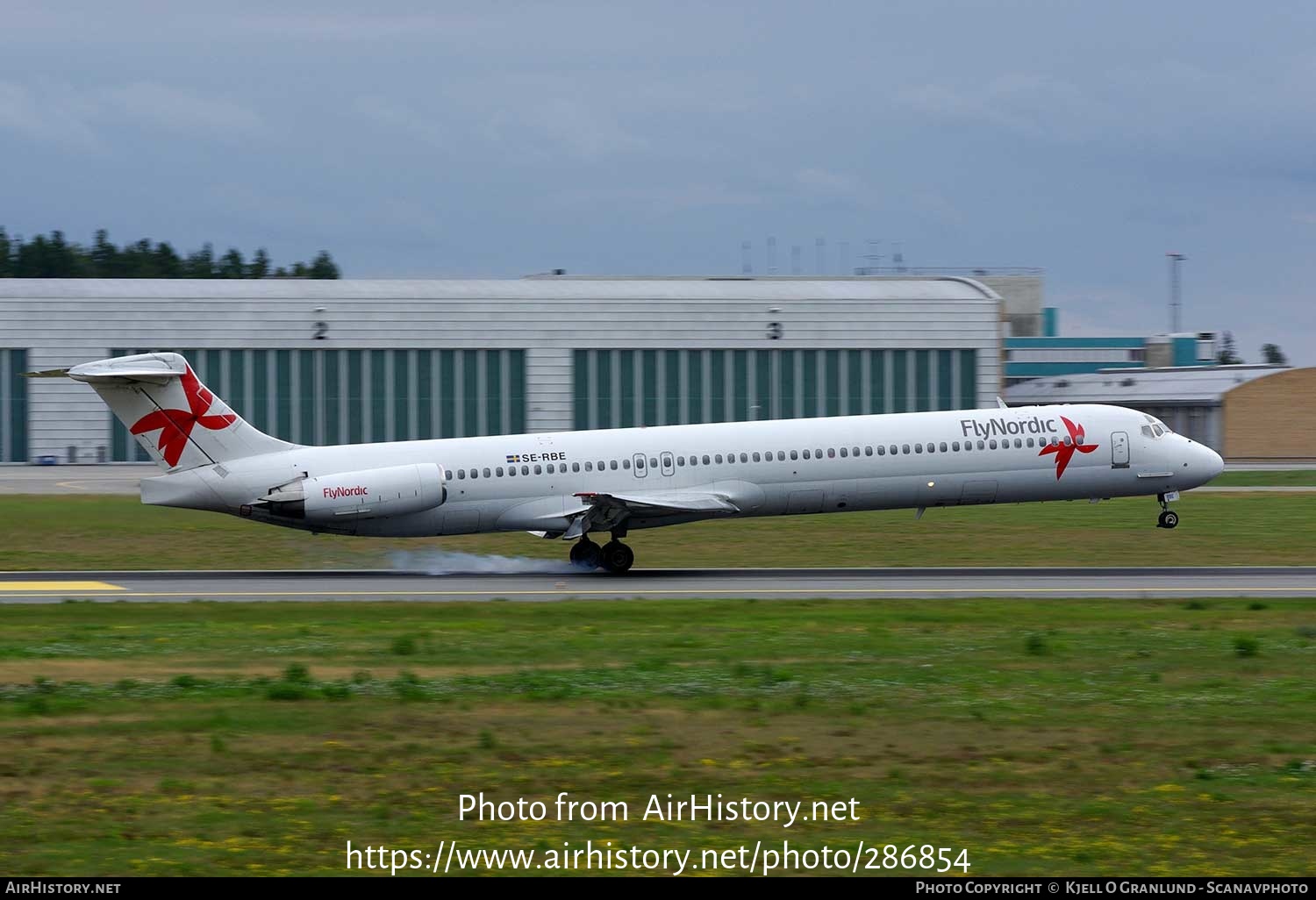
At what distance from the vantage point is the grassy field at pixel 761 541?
3259 centimetres

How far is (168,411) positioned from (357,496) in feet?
13.1

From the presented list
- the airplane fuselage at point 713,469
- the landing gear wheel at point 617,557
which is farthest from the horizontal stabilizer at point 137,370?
the landing gear wheel at point 617,557

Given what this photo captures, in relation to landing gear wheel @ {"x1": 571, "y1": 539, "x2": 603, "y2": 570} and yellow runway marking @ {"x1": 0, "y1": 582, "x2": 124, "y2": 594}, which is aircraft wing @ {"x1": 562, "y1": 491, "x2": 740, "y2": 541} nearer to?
landing gear wheel @ {"x1": 571, "y1": 539, "x2": 603, "y2": 570}

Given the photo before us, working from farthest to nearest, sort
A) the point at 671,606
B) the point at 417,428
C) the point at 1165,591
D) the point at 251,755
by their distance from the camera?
the point at 417,428 → the point at 1165,591 → the point at 671,606 → the point at 251,755

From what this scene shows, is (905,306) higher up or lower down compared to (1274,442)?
higher up

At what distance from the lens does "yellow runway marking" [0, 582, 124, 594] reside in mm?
27328

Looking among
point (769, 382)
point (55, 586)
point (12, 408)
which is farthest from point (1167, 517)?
point (12, 408)

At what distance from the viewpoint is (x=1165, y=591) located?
25781mm

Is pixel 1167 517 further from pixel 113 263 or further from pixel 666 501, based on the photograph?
pixel 113 263

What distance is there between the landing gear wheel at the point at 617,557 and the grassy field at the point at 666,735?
758 centimetres

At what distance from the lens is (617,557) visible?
29.6 meters
